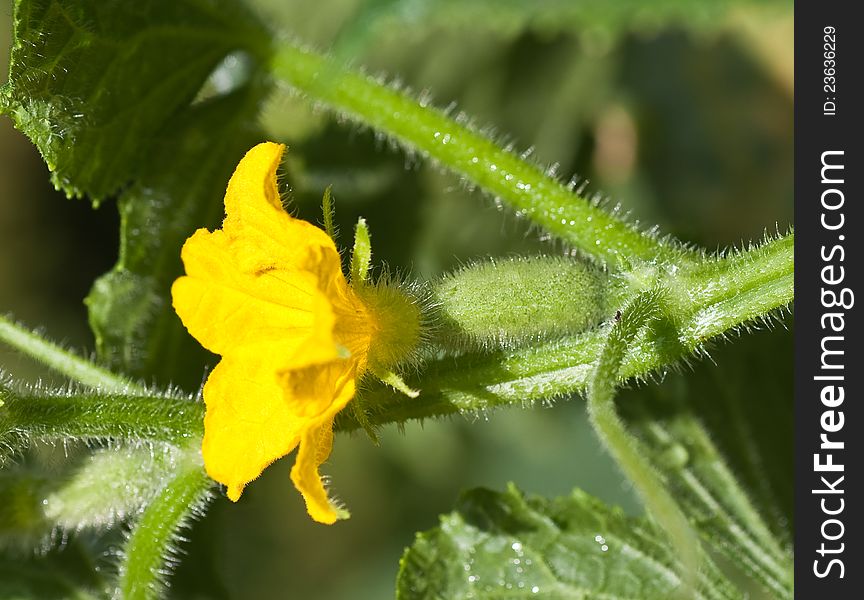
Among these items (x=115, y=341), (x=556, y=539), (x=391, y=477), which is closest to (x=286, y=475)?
(x=391, y=477)

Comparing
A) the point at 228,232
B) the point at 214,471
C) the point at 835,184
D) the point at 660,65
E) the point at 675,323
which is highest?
the point at 660,65

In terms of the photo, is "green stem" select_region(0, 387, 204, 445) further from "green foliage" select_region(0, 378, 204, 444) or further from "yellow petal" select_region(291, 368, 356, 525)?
"yellow petal" select_region(291, 368, 356, 525)

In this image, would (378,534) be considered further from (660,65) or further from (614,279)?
(614,279)

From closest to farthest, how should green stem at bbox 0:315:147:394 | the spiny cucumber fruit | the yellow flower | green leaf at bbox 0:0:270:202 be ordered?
the yellow flower, the spiny cucumber fruit, green leaf at bbox 0:0:270:202, green stem at bbox 0:315:147:394

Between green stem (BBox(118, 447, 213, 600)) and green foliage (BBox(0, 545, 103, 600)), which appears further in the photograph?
green foliage (BBox(0, 545, 103, 600))

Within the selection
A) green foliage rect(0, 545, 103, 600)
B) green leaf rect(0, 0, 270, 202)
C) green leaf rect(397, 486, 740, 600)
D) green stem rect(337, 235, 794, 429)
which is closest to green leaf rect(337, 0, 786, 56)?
green leaf rect(0, 0, 270, 202)

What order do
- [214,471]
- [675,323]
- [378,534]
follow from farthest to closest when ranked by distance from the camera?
1. [378,534]
2. [675,323]
3. [214,471]

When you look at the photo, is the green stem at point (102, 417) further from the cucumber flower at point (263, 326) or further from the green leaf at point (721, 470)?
the green leaf at point (721, 470)

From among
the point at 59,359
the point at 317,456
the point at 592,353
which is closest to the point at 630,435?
the point at 592,353
